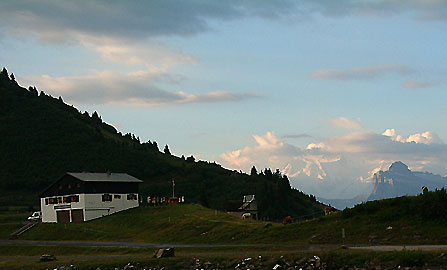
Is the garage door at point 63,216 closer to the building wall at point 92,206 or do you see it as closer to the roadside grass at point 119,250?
the building wall at point 92,206

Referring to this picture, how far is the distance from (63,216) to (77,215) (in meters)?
4.25

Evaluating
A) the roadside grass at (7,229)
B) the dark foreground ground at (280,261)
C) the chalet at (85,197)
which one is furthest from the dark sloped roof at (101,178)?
the dark foreground ground at (280,261)

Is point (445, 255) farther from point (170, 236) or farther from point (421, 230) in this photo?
point (170, 236)

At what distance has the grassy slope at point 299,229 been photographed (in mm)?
58625

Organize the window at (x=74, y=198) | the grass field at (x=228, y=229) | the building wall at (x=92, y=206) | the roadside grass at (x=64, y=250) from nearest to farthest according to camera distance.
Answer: the grass field at (x=228, y=229)
the roadside grass at (x=64, y=250)
the building wall at (x=92, y=206)
the window at (x=74, y=198)

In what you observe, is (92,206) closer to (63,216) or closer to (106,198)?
(106,198)

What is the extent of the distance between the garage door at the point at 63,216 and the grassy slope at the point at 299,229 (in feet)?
57.0

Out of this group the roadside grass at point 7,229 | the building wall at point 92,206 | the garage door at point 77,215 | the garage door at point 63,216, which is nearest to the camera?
the roadside grass at point 7,229

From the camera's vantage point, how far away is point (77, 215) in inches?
4815

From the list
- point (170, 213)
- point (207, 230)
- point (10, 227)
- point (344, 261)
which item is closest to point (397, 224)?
point (344, 261)

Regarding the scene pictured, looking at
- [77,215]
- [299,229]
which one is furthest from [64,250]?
[77,215]

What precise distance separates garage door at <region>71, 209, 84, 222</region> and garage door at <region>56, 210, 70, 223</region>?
5.03 feet

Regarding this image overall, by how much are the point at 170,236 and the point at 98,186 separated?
41.9 metres

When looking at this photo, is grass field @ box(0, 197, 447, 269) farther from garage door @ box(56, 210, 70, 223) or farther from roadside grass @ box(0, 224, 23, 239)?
garage door @ box(56, 210, 70, 223)
